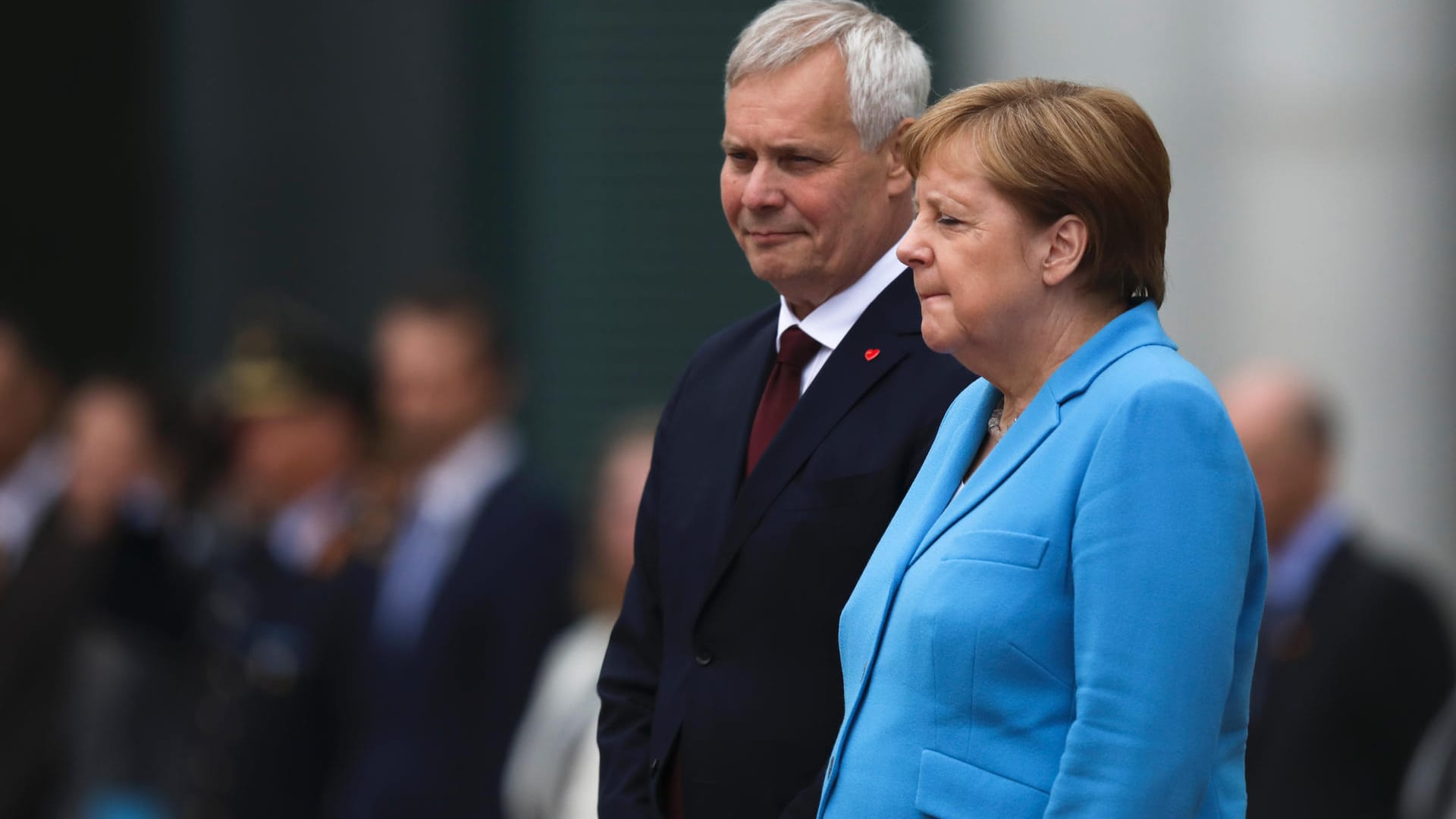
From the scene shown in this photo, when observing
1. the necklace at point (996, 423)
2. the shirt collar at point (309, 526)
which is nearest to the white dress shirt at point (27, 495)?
the shirt collar at point (309, 526)

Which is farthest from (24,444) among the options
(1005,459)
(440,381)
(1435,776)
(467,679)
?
(1005,459)

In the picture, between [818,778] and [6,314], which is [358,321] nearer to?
[6,314]

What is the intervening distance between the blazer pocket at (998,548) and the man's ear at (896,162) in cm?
70

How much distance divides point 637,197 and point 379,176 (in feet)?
4.26

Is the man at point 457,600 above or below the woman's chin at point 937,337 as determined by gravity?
below

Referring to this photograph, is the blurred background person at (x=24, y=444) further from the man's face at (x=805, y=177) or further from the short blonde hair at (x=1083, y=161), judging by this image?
the short blonde hair at (x=1083, y=161)

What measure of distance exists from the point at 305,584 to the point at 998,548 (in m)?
4.48

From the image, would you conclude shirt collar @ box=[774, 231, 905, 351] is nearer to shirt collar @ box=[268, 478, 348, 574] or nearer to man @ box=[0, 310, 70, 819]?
shirt collar @ box=[268, 478, 348, 574]

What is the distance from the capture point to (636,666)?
3.14m

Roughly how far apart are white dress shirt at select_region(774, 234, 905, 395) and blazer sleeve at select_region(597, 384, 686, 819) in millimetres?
311

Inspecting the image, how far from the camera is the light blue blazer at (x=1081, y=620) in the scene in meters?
2.26

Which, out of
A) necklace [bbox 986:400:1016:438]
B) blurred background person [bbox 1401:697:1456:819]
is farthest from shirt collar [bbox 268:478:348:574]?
necklace [bbox 986:400:1016:438]

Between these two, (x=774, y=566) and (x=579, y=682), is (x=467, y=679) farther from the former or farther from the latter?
(x=774, y=566)

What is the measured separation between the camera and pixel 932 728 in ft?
7.95
